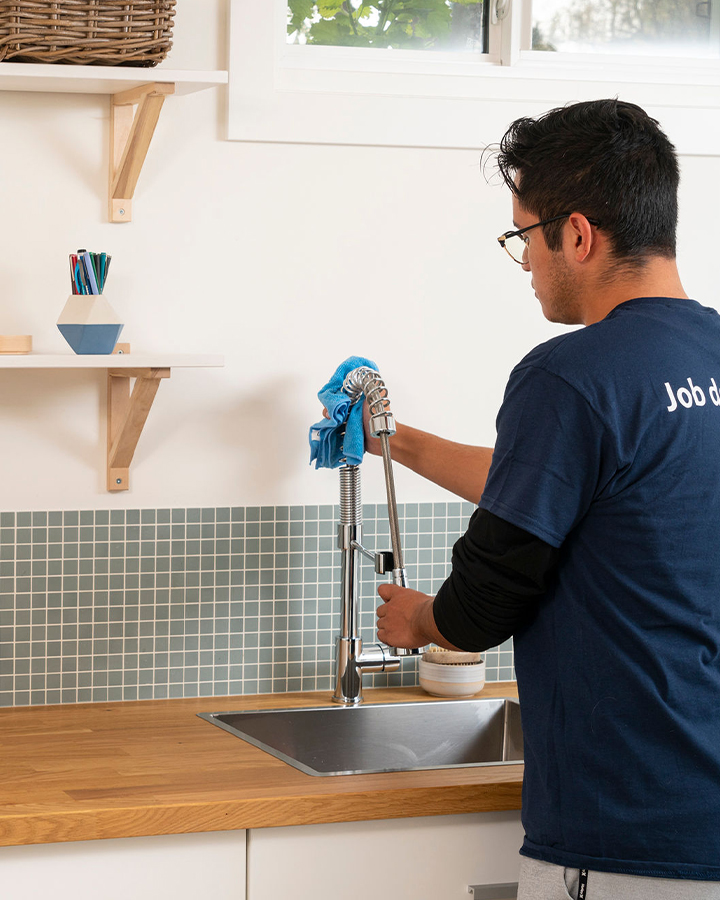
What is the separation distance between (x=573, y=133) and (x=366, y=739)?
107 cm

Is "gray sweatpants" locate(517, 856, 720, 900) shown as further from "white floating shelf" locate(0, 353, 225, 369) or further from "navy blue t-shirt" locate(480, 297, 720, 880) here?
"white floating shelf" locate(0, 353, 225, 369)

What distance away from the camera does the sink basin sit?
1.84 m

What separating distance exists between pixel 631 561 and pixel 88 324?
962 millimetres

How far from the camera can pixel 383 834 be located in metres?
1.48

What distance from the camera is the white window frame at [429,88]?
6.40 ft

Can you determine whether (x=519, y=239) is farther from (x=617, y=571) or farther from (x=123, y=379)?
(x=123, y=379)

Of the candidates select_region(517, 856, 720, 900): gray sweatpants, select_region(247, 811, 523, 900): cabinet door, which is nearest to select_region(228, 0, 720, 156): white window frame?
select_region(247, 811, 523, 900): cabinet door

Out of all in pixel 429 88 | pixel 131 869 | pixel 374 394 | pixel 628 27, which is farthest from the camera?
pixel 628 27

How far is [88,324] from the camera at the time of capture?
5.72ft

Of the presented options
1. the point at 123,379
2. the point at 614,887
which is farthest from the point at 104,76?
the point at 614,887

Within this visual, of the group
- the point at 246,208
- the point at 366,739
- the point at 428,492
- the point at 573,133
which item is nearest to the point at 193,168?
the point at 246,208

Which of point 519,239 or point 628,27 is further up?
point 628,27

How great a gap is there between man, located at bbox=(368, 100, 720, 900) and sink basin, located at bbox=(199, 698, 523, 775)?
24.6 inches

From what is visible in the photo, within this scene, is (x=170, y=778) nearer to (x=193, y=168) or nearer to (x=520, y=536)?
(x=520, y=536)
